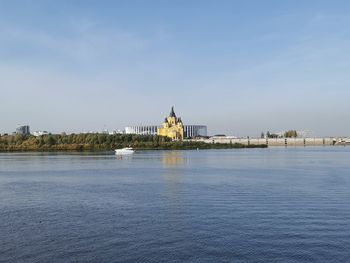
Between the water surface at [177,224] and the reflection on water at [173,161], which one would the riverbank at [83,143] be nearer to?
the reflection on water at [173,161]

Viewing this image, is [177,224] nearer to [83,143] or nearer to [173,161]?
[173,161]

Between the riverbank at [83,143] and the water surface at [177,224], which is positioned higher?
the riverbank at [83,143]

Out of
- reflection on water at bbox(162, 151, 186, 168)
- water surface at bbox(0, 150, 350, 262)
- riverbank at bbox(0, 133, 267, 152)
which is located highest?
riverbank at bbox(0, 133, 267, 152)

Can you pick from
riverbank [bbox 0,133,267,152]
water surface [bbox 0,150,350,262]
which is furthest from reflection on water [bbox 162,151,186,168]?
riverbank [bbox 0,133,267,152]

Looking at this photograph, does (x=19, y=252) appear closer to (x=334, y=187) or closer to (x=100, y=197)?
(x=100, y=197)

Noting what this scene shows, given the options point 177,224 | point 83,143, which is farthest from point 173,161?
point 83,143

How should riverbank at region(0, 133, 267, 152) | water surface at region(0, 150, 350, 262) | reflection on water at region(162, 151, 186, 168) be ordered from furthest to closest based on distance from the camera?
riverbank at region(0, 133, 267, 152) → reflection on water at region(162, 151, 186, 168) → water surface at region(0, 150, 350, 262)

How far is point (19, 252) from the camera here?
1608 centimetres

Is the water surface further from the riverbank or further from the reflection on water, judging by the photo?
the riverbank

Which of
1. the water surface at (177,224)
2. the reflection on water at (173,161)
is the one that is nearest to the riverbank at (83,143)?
the reflection on water at (173,161)

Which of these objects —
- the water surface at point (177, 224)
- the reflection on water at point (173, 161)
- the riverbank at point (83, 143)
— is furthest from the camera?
the riverbank at point (83, 143)

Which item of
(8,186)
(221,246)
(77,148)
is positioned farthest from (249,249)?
(77,148)

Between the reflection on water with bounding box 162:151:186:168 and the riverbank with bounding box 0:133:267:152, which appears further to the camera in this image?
the riverbank with bounding box 0:133:267:152

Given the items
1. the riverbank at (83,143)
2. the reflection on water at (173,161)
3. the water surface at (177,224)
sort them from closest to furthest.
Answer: the water surface at (177,224), the reflection on water at (173,161), the riverbank at (83,143)
